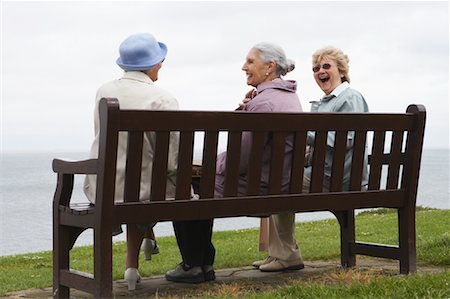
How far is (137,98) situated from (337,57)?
6.35 ft

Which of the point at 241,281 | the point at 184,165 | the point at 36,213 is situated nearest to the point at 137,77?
the point at 184,165

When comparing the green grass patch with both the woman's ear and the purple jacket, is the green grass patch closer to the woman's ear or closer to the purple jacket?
the purple jacket

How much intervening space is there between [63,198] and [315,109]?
2387 millimetres

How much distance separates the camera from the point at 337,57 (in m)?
7.89

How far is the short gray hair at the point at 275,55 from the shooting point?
7320 millimetres

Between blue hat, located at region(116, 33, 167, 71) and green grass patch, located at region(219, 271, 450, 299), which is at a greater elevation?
blue hat, located at region(116, 33, 167, 71)

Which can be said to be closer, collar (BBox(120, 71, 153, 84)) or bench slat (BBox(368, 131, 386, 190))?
collar (BBox(120, 71, 153, 84))

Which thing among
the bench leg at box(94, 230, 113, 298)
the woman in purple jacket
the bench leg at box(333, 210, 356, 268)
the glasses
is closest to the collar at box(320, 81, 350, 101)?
the glasses

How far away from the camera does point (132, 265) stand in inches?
277

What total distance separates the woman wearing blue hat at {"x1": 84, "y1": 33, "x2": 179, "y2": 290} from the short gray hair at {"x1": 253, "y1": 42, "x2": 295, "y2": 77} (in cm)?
75

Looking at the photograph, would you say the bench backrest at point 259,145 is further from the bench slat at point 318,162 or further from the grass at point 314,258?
the grass at point 314,258

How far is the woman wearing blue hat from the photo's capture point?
6.44m

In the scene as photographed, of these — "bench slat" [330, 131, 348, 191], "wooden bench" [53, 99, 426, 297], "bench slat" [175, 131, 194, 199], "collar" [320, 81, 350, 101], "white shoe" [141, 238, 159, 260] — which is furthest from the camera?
"white shoe" [141, 238, 159, 260]

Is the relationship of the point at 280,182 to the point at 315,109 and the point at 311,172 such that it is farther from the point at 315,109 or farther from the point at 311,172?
the point at 315,109
